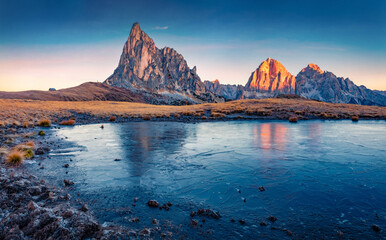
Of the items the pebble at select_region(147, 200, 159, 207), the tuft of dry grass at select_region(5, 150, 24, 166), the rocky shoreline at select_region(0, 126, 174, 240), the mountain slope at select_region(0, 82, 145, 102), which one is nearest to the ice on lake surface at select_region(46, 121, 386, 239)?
the pebble at select_region(147, 200, 159, 207)

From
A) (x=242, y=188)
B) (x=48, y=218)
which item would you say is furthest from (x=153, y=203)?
(x=242, y=188)

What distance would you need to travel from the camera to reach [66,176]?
10.0m

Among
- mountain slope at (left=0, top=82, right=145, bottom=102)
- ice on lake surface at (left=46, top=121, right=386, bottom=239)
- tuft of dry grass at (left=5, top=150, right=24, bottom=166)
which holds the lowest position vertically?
ice on lake surface at (left=46, top=121, right=386, bottom=239)

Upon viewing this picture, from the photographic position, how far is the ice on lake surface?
20.4ft

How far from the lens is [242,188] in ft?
29.3

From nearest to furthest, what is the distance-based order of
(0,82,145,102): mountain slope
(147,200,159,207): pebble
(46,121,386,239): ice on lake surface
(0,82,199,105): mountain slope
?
(46,121,386,239): ice on lake surface, (147,200,159,207): pebble, (0,82,199,105): mountain slope, (0,82,145,102): mountain slope

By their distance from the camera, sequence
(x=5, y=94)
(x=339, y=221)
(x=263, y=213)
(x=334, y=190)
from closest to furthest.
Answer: (x=339, y=221)
(x=263, y=213)
(x=334, y=190)
(x=5, y=94)

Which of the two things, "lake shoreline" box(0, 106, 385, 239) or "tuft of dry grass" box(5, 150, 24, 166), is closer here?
"lake shoreline" box(0, 106, 385, 239)

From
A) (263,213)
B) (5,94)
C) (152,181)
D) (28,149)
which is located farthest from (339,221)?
(5,94)

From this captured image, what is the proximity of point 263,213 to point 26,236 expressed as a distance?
652 centimetres

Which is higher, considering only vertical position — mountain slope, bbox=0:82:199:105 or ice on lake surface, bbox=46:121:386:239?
mountain slope, bbox=0:82:199:105

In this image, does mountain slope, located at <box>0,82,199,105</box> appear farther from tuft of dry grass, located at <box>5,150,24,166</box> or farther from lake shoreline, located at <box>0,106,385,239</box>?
lake shoreline, located at <box>0,106,385,239</box>

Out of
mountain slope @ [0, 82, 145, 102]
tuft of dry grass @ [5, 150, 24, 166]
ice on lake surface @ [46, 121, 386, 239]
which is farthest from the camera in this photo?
mountain slope @ [0, 82, 145, 102]

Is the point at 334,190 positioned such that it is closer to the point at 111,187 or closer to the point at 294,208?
the point at 294,208
